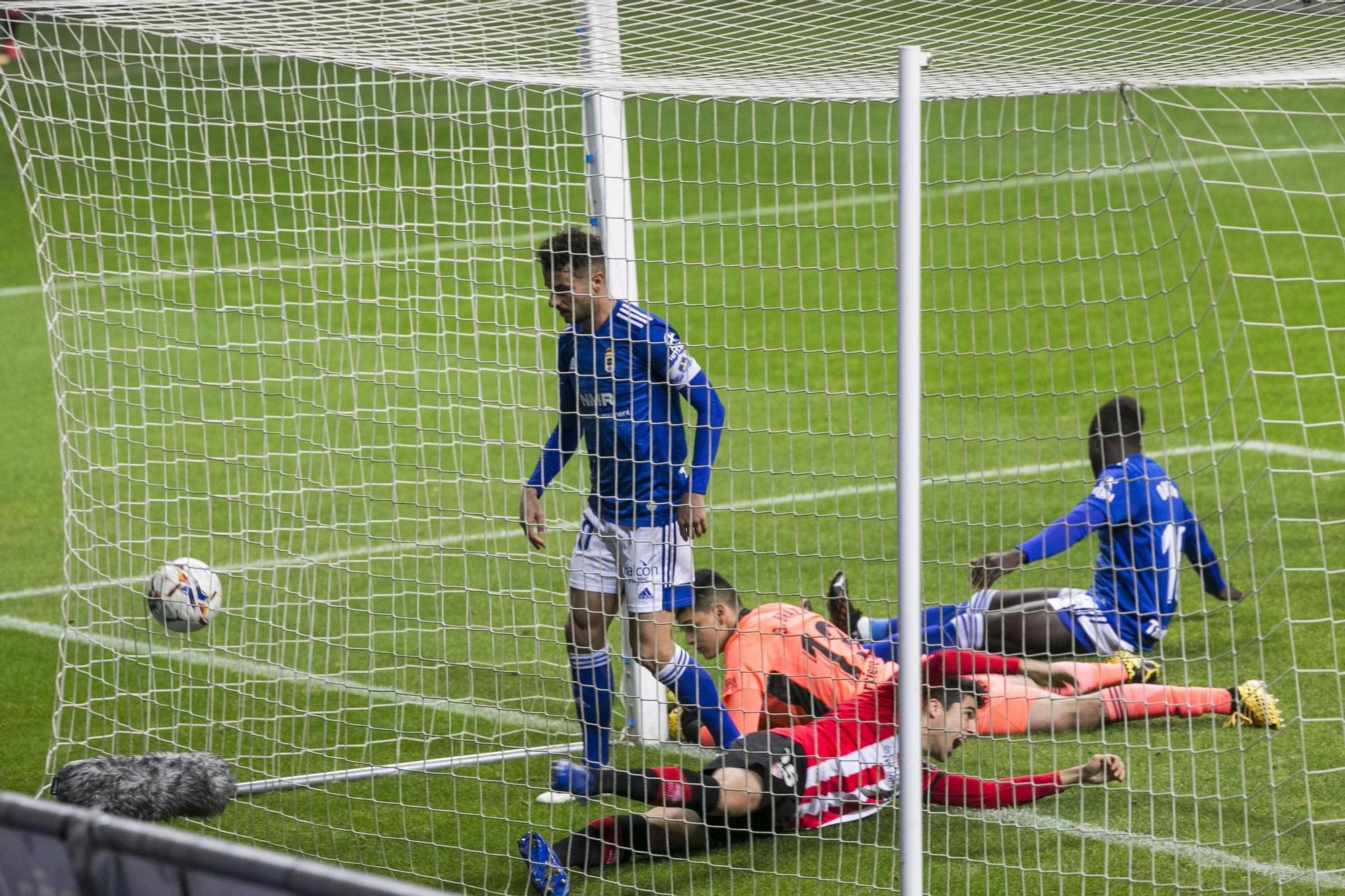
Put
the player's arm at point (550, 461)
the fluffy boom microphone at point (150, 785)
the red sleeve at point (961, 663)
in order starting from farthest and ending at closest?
the player's arm at point (550, 461) < the fluffy boom microphone at point (150, 785) < the red sleeve at point (961, 663)

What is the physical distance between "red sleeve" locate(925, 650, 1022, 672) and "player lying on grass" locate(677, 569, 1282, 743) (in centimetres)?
68

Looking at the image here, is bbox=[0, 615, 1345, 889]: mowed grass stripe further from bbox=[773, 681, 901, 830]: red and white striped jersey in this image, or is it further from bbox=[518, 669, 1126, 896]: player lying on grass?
bbox=[773, 681, 901, 830]: red and white striped jersey

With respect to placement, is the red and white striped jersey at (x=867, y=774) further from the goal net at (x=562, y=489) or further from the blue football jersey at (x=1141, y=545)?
the blue football jersey at (x=1141, y=545)

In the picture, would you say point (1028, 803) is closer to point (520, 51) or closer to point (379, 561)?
point (520, 51)

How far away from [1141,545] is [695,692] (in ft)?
7.48

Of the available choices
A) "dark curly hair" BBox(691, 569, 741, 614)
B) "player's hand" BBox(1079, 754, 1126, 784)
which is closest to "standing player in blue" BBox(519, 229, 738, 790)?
"dark curly hair" BBox(691, 569, 741, 614)

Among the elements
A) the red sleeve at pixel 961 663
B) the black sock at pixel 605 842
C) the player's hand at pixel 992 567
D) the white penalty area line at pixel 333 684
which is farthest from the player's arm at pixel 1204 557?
the black sock at pixel 605 842

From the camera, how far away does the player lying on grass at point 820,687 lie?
5.95 m

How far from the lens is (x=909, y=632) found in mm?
4164

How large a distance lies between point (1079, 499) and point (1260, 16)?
432 cm

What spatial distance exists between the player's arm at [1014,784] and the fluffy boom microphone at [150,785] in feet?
7.91

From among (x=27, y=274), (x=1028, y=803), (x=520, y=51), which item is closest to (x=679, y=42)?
(x=520, y=51)

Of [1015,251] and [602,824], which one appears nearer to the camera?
[602,824]

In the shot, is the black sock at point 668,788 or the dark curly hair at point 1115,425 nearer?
the black sock at point 668,788
